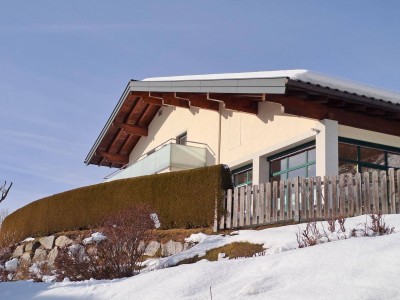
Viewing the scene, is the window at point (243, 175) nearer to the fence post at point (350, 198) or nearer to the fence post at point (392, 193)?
the fence post at point (350, 198)

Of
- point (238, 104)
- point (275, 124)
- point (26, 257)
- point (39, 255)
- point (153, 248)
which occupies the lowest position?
point (26, 257)

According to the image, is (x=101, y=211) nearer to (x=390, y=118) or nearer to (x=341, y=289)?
(x=390, y=118)

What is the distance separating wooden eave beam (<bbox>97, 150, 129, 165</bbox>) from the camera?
1237 inches

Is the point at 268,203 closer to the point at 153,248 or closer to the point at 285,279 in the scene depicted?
the point at 153,248

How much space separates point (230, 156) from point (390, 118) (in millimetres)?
5752

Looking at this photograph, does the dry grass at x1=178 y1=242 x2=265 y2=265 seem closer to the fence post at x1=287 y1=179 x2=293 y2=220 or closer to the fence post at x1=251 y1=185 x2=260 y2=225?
the fence post at x1=287 y1=179 x2=293 y2=220

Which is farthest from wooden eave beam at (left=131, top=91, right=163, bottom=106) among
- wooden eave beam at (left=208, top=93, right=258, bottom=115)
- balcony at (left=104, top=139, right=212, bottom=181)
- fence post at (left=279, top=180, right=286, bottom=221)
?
fence post at (left=279, top=180, right=286, bottom=221)

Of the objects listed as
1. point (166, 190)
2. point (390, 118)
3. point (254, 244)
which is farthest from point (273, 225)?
point (390, 118)

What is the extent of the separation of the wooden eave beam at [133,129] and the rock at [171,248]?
13.2m

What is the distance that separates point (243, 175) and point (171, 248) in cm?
600

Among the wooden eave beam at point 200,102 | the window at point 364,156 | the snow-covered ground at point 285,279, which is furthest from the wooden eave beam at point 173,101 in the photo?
the snow-covered ground at point 285,279

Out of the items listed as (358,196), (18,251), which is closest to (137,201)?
(358,196)

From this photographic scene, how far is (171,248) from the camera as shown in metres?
15.7

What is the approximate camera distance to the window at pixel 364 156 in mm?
17562
